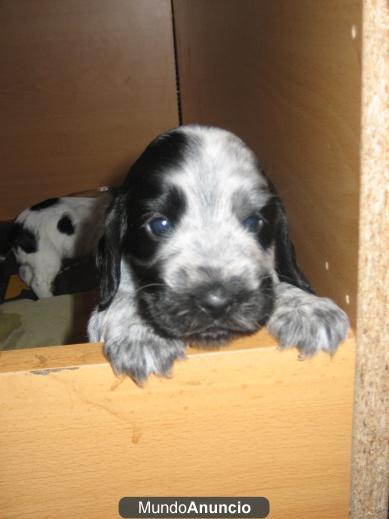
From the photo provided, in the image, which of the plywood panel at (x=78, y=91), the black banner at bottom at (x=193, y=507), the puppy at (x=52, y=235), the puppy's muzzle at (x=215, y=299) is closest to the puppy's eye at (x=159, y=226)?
the puppy's muzzle at (x=215, y=299)

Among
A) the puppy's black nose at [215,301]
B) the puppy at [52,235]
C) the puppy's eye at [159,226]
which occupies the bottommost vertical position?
the puppy at [52,235]

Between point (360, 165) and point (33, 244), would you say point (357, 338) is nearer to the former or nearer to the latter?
point (360, 165)

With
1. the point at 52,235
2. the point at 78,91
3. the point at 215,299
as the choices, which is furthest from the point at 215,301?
the point at 78,91

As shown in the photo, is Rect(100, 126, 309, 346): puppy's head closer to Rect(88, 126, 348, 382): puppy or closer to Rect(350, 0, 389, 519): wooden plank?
Rect(88, 126, 348, 382): puppy

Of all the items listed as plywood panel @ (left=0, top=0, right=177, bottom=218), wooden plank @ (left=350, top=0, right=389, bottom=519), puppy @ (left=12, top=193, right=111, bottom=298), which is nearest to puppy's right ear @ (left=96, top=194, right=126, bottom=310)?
wooden plank @ (left=350, top=0, right=389, bottom=519)

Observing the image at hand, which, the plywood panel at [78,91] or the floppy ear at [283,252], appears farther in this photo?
the plywood panel at [78,91]

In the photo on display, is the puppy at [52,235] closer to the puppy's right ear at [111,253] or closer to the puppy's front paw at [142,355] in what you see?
the puppy's right ear at [111,253]

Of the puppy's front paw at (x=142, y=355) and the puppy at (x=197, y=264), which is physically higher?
the puppy at (x=197, y=264)

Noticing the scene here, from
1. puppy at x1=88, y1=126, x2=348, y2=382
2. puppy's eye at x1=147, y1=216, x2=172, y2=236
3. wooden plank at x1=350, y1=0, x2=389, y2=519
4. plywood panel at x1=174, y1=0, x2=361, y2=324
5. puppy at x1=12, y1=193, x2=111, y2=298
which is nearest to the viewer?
wooden plank at x1=350, y1=0, x2=389, y2=519
